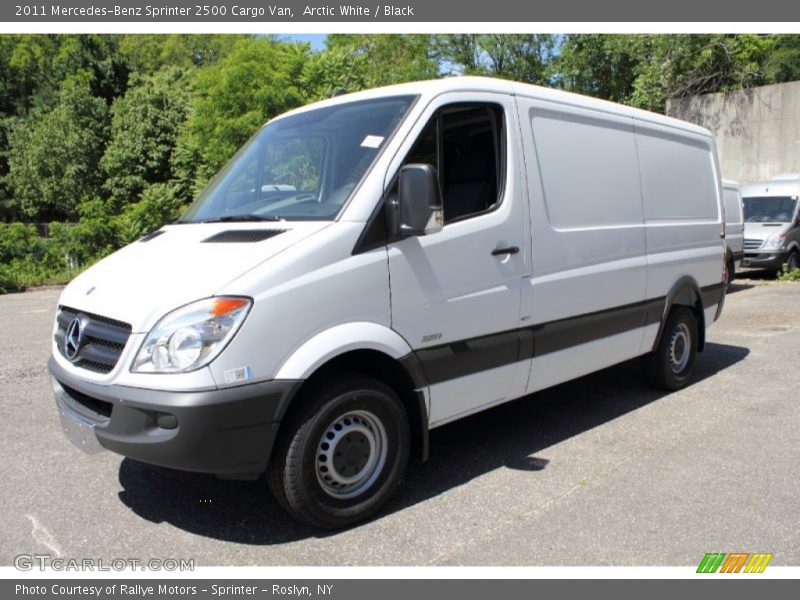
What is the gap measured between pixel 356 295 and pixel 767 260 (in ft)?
47.2

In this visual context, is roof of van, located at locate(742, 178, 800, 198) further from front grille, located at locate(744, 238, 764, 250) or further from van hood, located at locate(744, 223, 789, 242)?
front grille, located at locate(744, 238, 764, 250)

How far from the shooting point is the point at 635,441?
4996mm

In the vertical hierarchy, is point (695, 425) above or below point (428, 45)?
below

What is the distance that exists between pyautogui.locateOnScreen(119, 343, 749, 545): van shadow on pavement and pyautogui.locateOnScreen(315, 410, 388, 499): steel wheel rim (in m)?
0.27

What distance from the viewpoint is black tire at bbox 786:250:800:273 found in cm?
1545

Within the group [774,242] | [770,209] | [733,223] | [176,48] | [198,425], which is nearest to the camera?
[198,425]

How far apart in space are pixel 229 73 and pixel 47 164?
846 inches

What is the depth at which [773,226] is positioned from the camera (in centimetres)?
1563

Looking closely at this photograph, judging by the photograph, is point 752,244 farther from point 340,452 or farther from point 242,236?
point 242,236

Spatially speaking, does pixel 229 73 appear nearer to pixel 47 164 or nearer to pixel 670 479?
pixel 670 479

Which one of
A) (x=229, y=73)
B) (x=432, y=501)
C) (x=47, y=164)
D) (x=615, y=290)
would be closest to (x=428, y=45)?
(x=229, y=73)

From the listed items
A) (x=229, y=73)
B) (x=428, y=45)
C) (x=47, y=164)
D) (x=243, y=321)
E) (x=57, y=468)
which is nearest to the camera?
(x=243, y=321)

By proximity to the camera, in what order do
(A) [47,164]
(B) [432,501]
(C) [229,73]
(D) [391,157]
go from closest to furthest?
1. (D) [391,157]
2. (B) [432,501]
3. (C) [229,73]
4. (A) [47,164]

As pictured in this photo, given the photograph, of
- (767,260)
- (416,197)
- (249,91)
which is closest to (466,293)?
(416,197)
